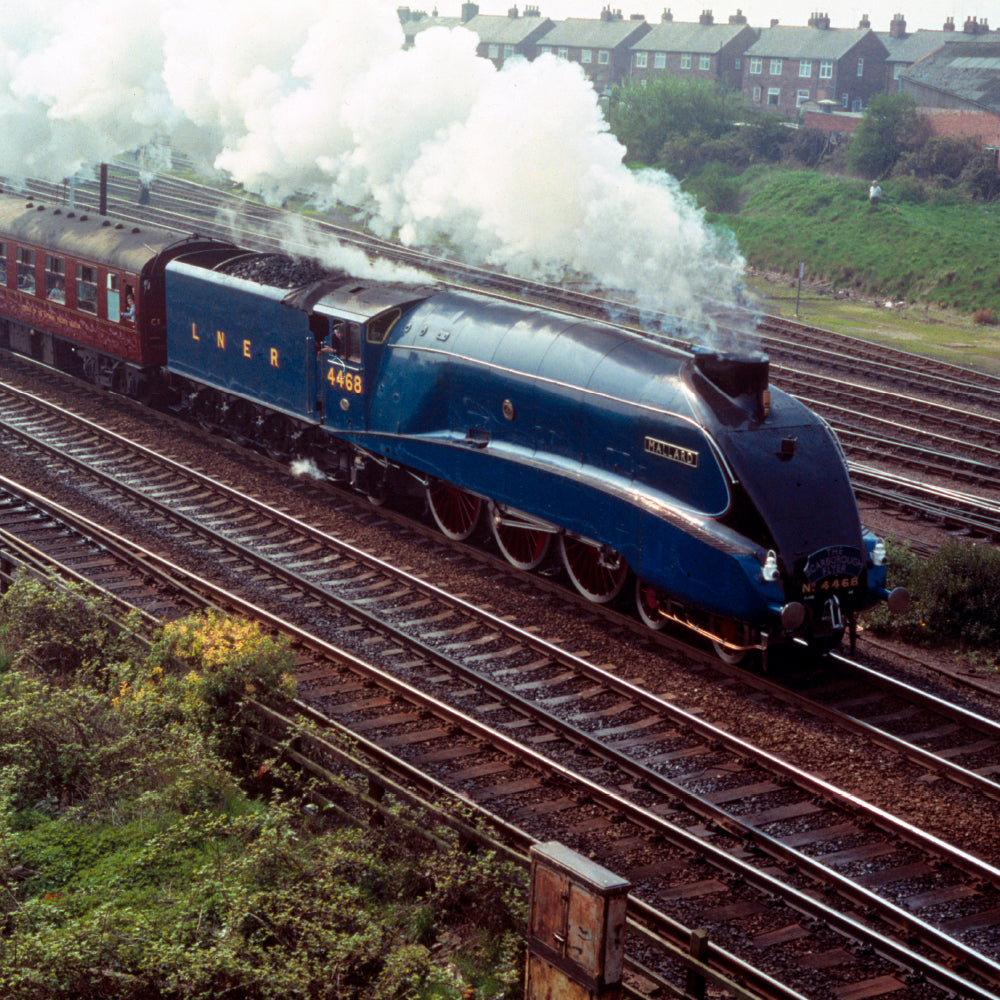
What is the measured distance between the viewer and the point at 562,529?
15.4 meters

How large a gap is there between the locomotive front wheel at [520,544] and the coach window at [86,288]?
11.9 m

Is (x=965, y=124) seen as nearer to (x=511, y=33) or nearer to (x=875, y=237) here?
(x=875, y=237)

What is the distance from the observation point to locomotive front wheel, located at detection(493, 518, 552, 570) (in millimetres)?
16422

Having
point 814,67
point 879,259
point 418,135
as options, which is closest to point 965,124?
point 879,259

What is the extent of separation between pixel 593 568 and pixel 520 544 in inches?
A: 58.5

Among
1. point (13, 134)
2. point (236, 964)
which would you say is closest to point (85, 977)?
point (236, 964)

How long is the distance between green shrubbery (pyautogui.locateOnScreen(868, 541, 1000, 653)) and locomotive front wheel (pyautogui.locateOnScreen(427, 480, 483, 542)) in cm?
553

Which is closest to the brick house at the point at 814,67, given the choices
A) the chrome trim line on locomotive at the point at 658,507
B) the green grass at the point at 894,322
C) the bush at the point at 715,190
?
the bush at the point at 715,190

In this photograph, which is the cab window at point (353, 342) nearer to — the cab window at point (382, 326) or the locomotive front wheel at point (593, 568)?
the cab window at point (382, 326)

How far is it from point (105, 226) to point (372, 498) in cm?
1012

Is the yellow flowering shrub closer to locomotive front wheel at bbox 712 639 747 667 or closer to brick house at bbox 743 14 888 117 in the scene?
locomotive front wheel at bbox 712 639 747 667

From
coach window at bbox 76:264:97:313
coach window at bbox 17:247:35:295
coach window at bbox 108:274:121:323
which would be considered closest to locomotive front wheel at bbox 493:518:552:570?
coach window at bbox 108:274:121:323

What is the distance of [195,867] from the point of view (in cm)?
959

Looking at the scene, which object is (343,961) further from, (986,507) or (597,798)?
(986,507)
